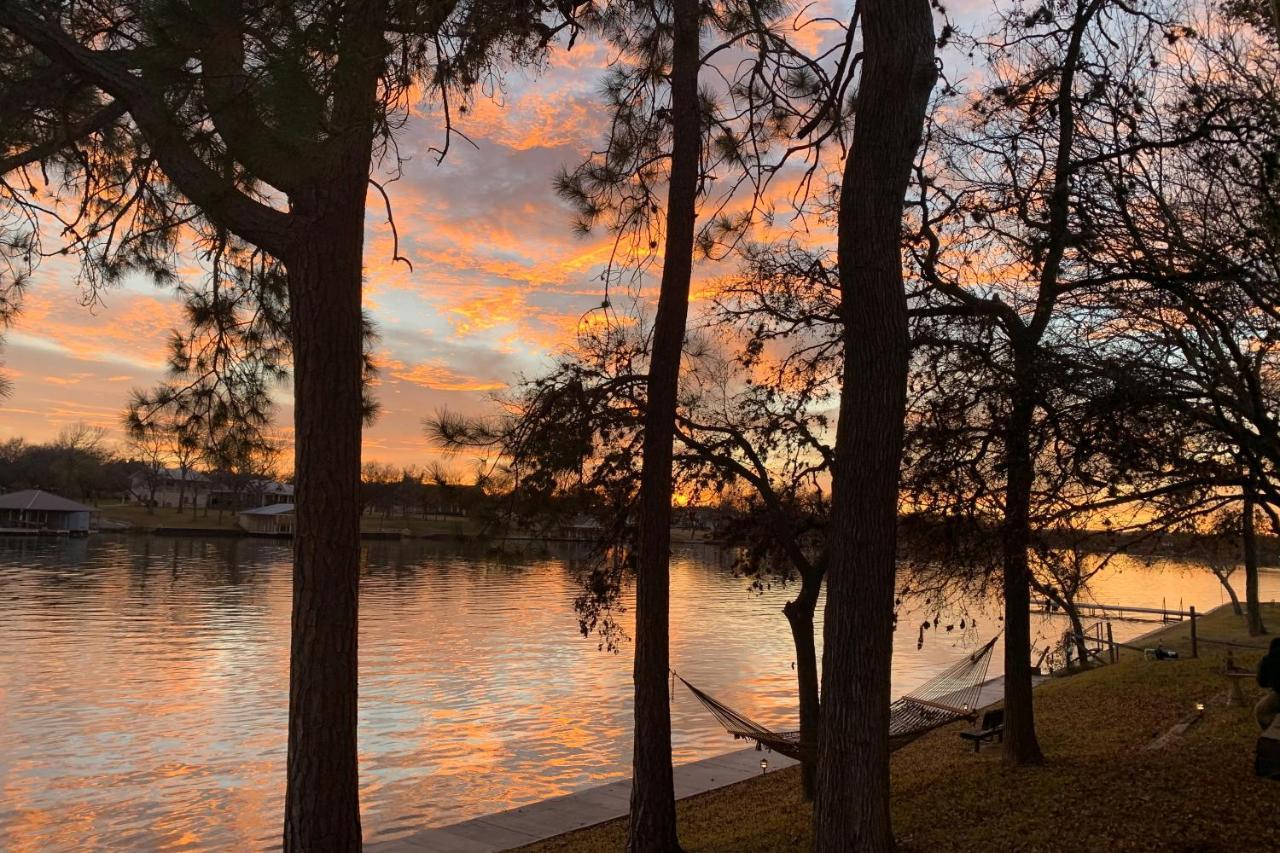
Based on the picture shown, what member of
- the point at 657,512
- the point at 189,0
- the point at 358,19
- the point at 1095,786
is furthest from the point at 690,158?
the point at 1095,786

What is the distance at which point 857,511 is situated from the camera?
475 centimetres

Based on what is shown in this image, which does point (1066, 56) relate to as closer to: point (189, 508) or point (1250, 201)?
point (1250, 201)

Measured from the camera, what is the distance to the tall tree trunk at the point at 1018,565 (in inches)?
300

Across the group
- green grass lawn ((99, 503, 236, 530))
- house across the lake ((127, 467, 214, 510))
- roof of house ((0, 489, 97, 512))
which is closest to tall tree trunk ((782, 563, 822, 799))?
roof of house ((0, 489, 97, 512))

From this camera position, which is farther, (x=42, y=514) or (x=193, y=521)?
(x=193, y=521)

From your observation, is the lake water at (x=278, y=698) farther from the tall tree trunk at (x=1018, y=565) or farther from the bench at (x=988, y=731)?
the bench at (x=988, y=731)

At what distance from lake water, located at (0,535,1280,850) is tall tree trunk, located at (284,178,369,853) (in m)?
2.09

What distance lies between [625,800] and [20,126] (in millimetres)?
7761

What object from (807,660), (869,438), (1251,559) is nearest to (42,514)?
(807,660)

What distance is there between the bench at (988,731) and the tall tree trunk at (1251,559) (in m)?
3.31

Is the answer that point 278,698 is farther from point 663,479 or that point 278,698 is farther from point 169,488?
point 169,488

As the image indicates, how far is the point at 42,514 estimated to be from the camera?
222 ft

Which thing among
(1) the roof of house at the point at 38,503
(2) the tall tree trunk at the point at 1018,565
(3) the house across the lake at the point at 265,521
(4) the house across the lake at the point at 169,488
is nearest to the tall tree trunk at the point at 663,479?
(2) the tall tree trunk at the point at 1018,565

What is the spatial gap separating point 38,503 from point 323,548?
237 feet
